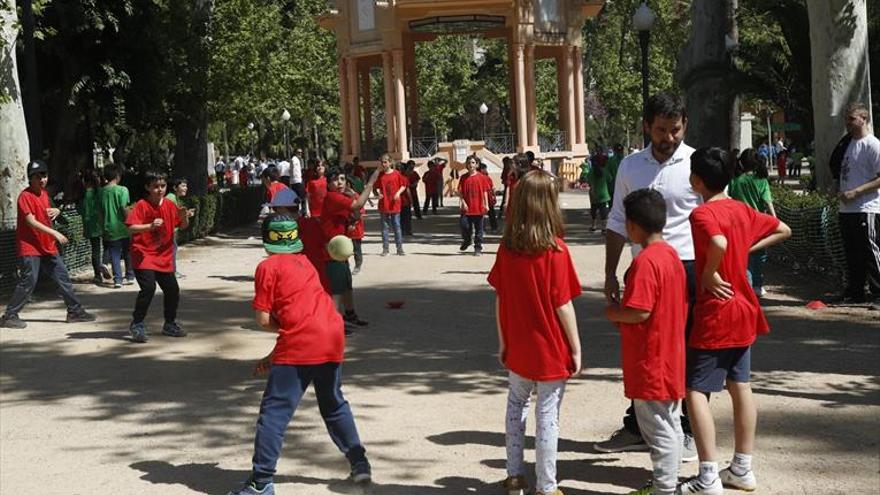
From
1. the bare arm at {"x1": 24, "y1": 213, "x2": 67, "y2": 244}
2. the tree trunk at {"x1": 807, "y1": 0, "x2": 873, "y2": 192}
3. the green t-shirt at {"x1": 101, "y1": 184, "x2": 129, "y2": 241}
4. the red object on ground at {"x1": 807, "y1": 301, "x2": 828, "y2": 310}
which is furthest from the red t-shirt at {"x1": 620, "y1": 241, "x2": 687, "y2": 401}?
the green t-shirt at {"x1": 101, "y1": 184, "x2": 129, "y2": 241}

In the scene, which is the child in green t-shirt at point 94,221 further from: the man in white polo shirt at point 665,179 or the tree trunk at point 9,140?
the man in white polo shirt at point 665,179

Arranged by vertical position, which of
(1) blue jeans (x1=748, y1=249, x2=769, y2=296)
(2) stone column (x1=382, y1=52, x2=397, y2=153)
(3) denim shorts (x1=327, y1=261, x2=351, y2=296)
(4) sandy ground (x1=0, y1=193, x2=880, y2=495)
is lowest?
(4) sandy ground (x1=0, y1=193, x2=880, y2=495)

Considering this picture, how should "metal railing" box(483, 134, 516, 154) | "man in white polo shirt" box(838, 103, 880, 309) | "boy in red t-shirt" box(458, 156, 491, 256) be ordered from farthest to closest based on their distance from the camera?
1. "metal railing" box(483, 134, 516, 154)
2. "boy in red t-shirt" box(458, 156, 491, 256)
3. "man in white polo shirt" box(838, 103, 880, 309)

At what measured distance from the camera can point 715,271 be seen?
16.6 feet

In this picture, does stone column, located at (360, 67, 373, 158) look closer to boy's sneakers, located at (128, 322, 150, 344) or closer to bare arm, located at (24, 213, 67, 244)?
bare arm, located at (24, 213, 67, 244)

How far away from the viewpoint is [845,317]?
1038 centimetres

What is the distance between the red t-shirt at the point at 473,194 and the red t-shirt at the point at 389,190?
1086 mm

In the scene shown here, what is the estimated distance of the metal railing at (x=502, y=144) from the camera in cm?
4184

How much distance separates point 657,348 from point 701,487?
0.72 meters

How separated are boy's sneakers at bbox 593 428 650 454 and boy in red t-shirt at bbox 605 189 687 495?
1.11 m

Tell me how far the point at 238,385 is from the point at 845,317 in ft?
18.5

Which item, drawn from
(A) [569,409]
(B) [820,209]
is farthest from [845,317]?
(A) [569,409]

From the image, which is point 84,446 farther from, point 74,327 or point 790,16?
point 790,16

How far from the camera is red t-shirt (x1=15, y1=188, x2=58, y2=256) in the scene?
11438mm
